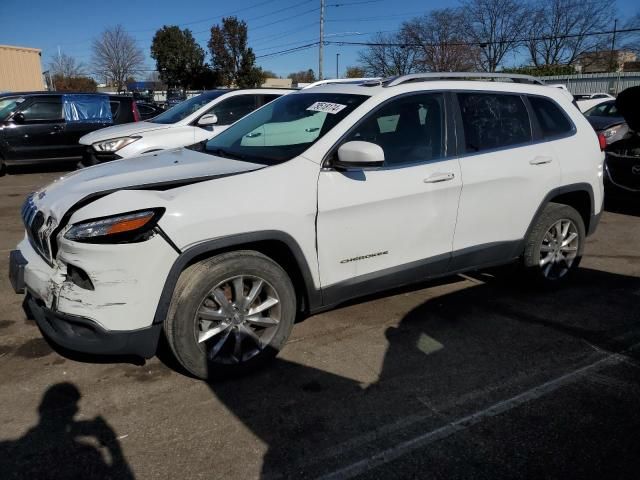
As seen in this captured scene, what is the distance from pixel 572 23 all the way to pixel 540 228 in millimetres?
51981

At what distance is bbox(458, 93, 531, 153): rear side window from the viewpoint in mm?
3947

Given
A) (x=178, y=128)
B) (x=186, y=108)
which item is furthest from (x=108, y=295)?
(x=186, y=108)

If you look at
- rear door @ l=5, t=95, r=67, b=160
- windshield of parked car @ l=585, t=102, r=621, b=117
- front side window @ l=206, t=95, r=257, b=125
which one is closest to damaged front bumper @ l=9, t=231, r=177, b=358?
front side window @ l=206, t=95, r=257, b=125

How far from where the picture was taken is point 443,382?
3207 mm

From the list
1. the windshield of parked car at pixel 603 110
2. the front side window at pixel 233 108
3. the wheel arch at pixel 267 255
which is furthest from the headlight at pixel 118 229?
the windshield of parked car at pixel 603 110

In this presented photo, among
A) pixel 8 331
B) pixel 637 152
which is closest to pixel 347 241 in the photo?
pixel 8 331

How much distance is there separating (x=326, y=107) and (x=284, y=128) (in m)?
0.34

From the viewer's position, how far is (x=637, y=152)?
7277mm

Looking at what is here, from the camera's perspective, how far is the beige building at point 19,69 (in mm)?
28955

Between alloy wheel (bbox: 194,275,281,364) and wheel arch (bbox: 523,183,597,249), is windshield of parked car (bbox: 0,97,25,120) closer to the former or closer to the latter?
alloy wheel (bbox: 194,275,281,364)

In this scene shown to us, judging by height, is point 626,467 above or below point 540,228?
below

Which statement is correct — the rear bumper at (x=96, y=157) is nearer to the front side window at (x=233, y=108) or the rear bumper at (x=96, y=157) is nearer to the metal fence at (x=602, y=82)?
the front side window at (x=233, y=108)

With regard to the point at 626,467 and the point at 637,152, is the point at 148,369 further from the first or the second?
the point at 637,152

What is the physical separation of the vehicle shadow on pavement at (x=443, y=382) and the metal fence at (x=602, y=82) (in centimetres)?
2853
